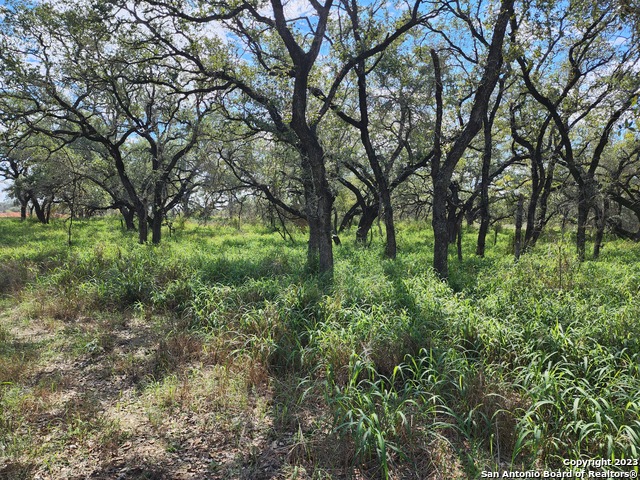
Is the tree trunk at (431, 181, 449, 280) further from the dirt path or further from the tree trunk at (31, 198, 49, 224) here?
the tree trunk at (31, 198, 49, 224)

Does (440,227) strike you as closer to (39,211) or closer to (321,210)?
(321,210)

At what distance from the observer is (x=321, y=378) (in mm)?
3990

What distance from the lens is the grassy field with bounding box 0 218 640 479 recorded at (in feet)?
9.02

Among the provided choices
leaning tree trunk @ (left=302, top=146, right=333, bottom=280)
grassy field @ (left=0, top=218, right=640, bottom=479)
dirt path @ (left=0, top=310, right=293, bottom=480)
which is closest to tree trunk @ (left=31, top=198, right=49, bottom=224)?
grassy field @ (left=0, top=218, right=640, bottom=479)

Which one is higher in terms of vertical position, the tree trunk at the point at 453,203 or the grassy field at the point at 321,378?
the tree trunk at the point at 453,203

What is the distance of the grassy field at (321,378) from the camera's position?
9.02 feet

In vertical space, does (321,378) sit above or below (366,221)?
below

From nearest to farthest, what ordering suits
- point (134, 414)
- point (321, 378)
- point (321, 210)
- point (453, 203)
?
point (134, 414)
point (321, 378)
point (321, 210)
point (453, 203)

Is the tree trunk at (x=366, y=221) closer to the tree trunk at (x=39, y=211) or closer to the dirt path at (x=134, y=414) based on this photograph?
the dirt path at (x=134, y=414)

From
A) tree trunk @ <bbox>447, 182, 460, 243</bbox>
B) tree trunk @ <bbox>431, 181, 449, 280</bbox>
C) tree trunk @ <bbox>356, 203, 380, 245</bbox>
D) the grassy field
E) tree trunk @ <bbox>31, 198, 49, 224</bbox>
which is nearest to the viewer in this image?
the grassy field

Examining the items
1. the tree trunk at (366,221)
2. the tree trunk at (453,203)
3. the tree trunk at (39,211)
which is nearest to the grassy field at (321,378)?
the tree trunk at (453,203)

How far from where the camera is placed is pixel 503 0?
6.46m

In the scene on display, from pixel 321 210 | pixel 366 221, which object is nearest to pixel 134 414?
pixel 321 210

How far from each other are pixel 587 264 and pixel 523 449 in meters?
7.43
